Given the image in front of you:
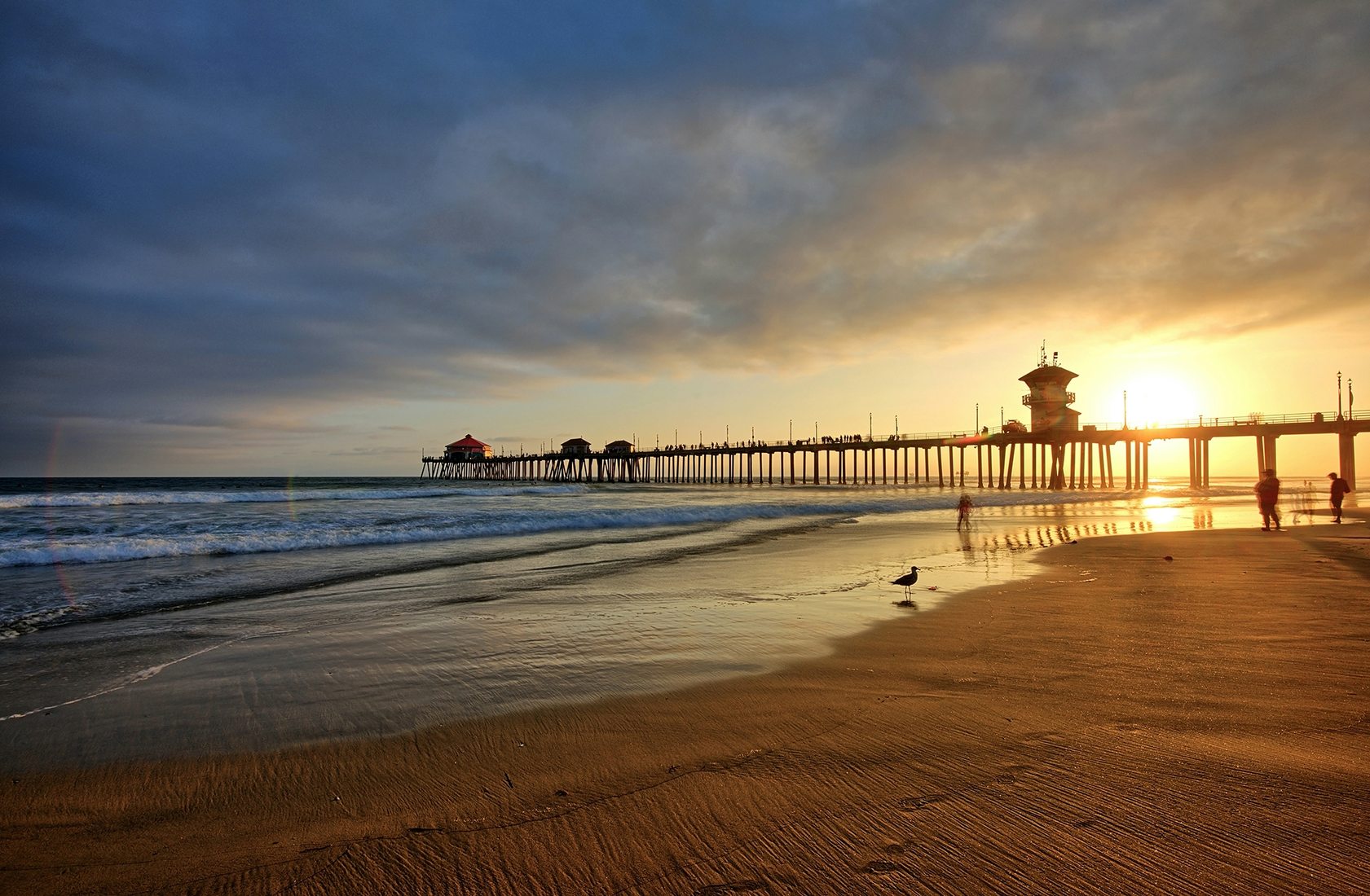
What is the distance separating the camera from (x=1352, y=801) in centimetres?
253

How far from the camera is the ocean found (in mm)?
4375

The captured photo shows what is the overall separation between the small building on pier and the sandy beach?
119207 mm

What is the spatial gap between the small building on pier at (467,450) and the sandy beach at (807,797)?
119 metres

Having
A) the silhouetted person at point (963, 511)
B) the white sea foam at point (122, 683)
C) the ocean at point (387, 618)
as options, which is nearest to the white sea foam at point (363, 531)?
the ocean at point (387, 618)

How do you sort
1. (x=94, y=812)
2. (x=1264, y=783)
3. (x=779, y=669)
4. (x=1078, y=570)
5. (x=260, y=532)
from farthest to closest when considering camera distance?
(x=260, y=532) < (x=1078, y=570) < (x=779, y=669) < (x=94, y=812) < (x=1264, y=783)

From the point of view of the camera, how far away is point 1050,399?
5866 cm

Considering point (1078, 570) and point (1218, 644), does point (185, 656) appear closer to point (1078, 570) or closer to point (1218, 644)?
point (1218, 644)

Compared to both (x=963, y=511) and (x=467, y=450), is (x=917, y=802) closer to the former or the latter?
(x=963, y=511)

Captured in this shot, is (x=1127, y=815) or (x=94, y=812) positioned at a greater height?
(x=1127, y=815)

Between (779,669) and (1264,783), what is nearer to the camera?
(1264,783)

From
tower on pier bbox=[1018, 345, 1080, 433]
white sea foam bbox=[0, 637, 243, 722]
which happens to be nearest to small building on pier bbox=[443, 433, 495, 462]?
tower on pier bbox=[1018, 345, 1080, 433]

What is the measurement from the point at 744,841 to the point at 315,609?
301 inches

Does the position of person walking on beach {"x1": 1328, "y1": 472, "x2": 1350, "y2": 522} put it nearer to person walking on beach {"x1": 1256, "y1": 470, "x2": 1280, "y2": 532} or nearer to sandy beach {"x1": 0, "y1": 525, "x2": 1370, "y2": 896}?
person walking on beach {"x1": 1256, "y1": 470, "x2": 1280, "y2": 532}

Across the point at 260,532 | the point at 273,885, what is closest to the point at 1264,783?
the point at 273,885
